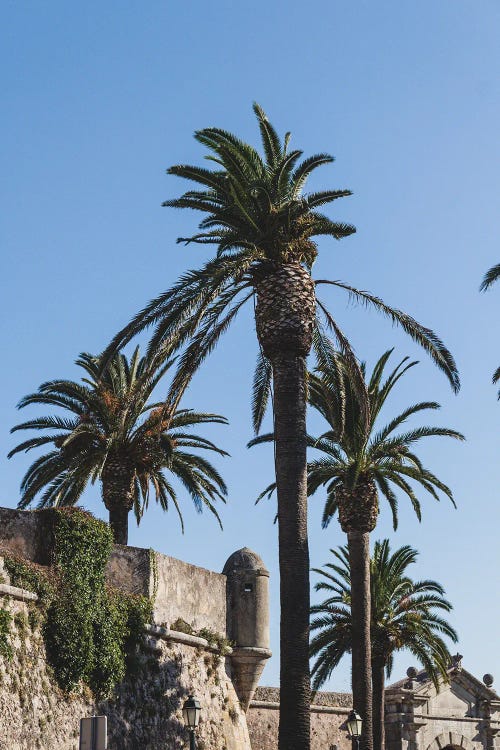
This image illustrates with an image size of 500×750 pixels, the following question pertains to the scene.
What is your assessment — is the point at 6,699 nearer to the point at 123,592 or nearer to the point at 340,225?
the point at 123,592

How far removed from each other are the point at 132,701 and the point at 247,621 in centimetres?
519

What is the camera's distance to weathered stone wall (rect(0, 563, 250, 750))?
1736 cm

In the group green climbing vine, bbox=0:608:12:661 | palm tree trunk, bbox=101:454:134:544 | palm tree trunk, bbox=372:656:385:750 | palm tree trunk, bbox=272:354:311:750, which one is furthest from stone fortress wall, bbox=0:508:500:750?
palm tree trunk, bbox=272:354:311:750

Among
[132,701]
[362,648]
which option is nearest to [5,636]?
[132,701]

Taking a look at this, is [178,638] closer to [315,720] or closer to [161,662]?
[161,662]

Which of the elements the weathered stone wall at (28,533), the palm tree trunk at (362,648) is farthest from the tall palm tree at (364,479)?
the weathered stone wall at (28,533)

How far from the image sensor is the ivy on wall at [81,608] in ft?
62.0

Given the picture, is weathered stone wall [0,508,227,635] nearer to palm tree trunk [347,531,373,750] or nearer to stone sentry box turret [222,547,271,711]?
stone sentry box turret [222,547,271,711]

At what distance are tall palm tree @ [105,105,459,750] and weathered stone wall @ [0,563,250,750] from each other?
3471mm

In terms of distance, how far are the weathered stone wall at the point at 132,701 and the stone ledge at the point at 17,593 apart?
0.05 meters

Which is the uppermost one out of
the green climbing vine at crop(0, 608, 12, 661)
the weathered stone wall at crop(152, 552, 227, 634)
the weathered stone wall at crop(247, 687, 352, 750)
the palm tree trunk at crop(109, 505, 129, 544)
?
the palm tree trunk at crop(109, 505, 129, 544)

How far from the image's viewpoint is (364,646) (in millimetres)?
26953

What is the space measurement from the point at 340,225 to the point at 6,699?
11100mm

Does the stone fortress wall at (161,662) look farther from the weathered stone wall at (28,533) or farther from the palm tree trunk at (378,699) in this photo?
the palm tree trunk at (378,699)
